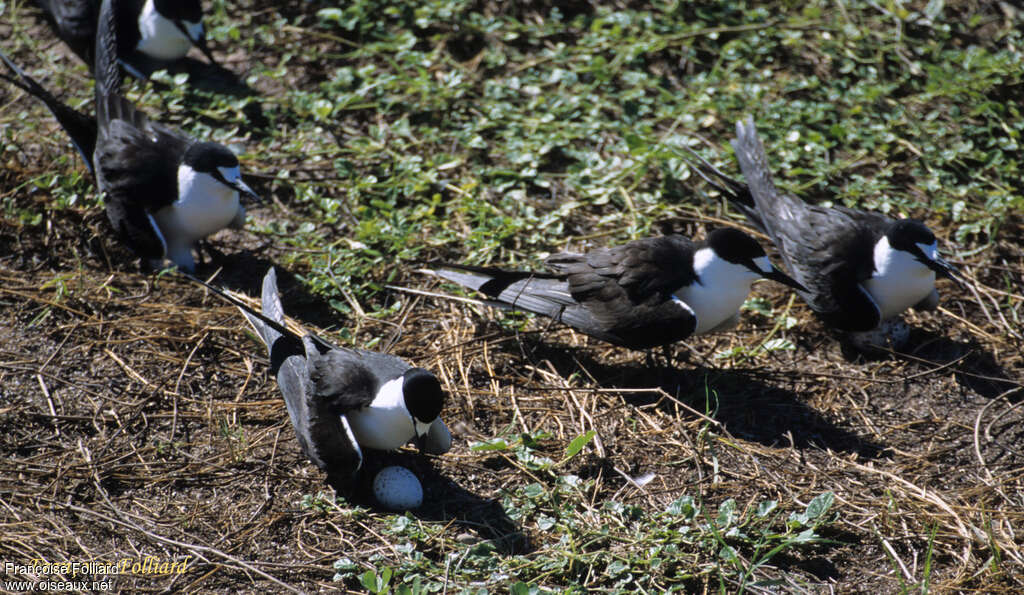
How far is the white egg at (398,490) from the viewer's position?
3.68 metres

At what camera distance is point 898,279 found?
14.9 ft

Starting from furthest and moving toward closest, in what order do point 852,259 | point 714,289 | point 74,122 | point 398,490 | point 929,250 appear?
point 74,122
point 852,259
point 929,250
point 714,289
point 398,490

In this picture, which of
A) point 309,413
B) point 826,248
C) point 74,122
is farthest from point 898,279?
point 74,122

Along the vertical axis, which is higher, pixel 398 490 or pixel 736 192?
pixel 736 192

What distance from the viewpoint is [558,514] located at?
11.9 feet

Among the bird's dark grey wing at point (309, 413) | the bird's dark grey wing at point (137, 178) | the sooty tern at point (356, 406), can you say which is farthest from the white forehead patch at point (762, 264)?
the bird's dark grey wing at point (137, 178)

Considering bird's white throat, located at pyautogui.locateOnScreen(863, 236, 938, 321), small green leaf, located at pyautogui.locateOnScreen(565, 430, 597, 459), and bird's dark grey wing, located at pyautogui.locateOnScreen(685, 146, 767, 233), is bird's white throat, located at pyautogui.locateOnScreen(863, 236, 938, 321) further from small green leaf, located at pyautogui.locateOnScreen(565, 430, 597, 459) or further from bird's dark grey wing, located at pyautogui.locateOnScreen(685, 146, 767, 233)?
small green leaf, located at pyautogui.locateOnScreen(565, 430, 597, 459)

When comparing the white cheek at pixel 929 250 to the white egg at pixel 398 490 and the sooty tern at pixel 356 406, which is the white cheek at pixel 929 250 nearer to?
the sooty tern at pixel 356 406

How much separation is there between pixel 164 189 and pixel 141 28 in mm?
1851

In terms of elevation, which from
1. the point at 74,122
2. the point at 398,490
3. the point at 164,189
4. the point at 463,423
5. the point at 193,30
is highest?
the point at 193,30

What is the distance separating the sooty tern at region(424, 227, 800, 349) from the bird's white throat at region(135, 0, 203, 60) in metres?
2.85

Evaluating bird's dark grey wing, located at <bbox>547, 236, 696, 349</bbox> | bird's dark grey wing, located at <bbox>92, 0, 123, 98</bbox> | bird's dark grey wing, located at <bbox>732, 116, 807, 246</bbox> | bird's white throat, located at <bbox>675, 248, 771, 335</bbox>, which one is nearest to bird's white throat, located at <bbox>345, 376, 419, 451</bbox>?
bird's dark grey wing, located at <bbox>547, 236, 696, 349</bbox>

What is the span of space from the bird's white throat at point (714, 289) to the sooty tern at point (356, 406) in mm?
1309

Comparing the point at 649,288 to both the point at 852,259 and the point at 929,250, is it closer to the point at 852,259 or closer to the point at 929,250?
the point at 852,259
